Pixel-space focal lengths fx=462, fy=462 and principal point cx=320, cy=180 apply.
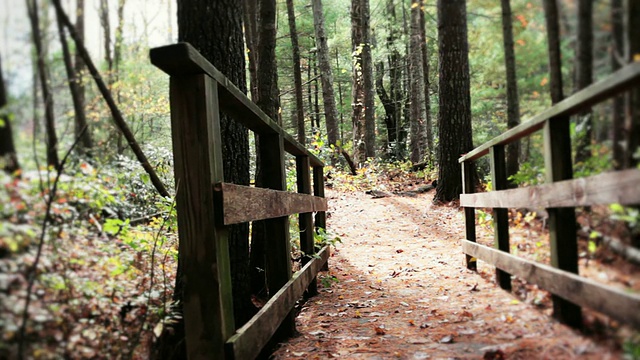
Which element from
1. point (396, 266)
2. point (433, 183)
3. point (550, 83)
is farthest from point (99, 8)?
point (433, 183)

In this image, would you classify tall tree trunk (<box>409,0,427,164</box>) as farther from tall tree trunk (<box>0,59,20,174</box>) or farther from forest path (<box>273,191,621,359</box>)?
tall tree trunk (<box>0,59,20,174</box>)

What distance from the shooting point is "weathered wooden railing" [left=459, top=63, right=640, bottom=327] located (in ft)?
4.72

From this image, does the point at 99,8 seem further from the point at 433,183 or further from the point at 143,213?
the point at 433,183

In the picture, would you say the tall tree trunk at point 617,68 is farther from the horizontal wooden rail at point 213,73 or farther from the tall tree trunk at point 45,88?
Result: the tall tree trunk at point 45,88

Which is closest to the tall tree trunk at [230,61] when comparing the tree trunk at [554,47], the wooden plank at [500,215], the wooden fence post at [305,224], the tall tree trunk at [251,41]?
the wooden fence post at [305,224]

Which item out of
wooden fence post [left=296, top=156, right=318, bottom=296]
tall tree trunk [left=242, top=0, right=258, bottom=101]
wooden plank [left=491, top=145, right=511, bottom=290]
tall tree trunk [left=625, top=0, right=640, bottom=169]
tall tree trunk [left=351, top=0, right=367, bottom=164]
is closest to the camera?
tall tree trunk [left=625, top=0, right=640, bottom=169]

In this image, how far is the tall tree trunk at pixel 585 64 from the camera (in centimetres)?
155

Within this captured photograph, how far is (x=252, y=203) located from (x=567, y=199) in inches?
62.2

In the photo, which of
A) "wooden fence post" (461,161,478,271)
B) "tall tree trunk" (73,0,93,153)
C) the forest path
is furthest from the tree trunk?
"wooden fence post" (461,161,478,271)

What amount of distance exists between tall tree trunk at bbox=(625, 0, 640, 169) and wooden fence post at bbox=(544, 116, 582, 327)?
462 mm

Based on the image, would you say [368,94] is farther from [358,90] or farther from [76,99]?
[76,99]

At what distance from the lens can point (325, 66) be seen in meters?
15.8

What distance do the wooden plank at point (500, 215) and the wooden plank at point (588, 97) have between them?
69cm

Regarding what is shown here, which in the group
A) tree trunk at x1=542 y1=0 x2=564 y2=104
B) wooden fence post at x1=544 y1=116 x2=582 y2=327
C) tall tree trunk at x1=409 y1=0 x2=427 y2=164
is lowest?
wooden fence post at x1=544 y1=116 x2=582 y2=327
